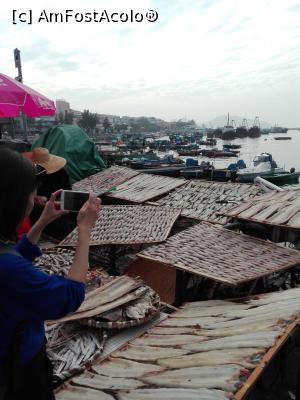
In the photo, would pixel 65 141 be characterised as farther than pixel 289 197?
Yes

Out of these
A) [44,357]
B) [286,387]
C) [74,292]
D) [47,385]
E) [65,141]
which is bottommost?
[286,387]

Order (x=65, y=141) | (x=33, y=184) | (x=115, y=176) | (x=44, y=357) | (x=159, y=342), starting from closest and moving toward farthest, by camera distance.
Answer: (x=33, y=184)
(x=44, y=357)
(x=159, y=342)
(x=115, y=176)
(x=65, y=141)

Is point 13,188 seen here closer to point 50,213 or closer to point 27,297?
point 27,297

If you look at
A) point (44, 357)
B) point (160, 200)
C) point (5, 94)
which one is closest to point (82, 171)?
point (160, 200)

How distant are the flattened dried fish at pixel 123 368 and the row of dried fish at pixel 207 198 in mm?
3549

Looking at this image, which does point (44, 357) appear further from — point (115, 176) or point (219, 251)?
point (115, 176)

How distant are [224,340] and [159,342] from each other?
0.55 meters

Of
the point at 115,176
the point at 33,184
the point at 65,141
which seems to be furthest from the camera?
the point at 65,141

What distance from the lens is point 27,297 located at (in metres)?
1.47

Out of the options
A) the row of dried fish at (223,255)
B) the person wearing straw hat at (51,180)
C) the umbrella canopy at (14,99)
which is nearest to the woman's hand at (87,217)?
the row of dried fish at (223,255)

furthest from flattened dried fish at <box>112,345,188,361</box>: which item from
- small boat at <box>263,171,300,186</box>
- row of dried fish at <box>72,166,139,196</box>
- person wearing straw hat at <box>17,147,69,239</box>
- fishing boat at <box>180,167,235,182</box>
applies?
small boat at <box>263,171,300,186</box>

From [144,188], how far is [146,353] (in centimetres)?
580

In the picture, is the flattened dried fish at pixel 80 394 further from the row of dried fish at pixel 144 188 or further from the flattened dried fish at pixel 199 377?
the row of dried fish at pixel 144 188

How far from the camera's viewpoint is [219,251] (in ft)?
14.2
